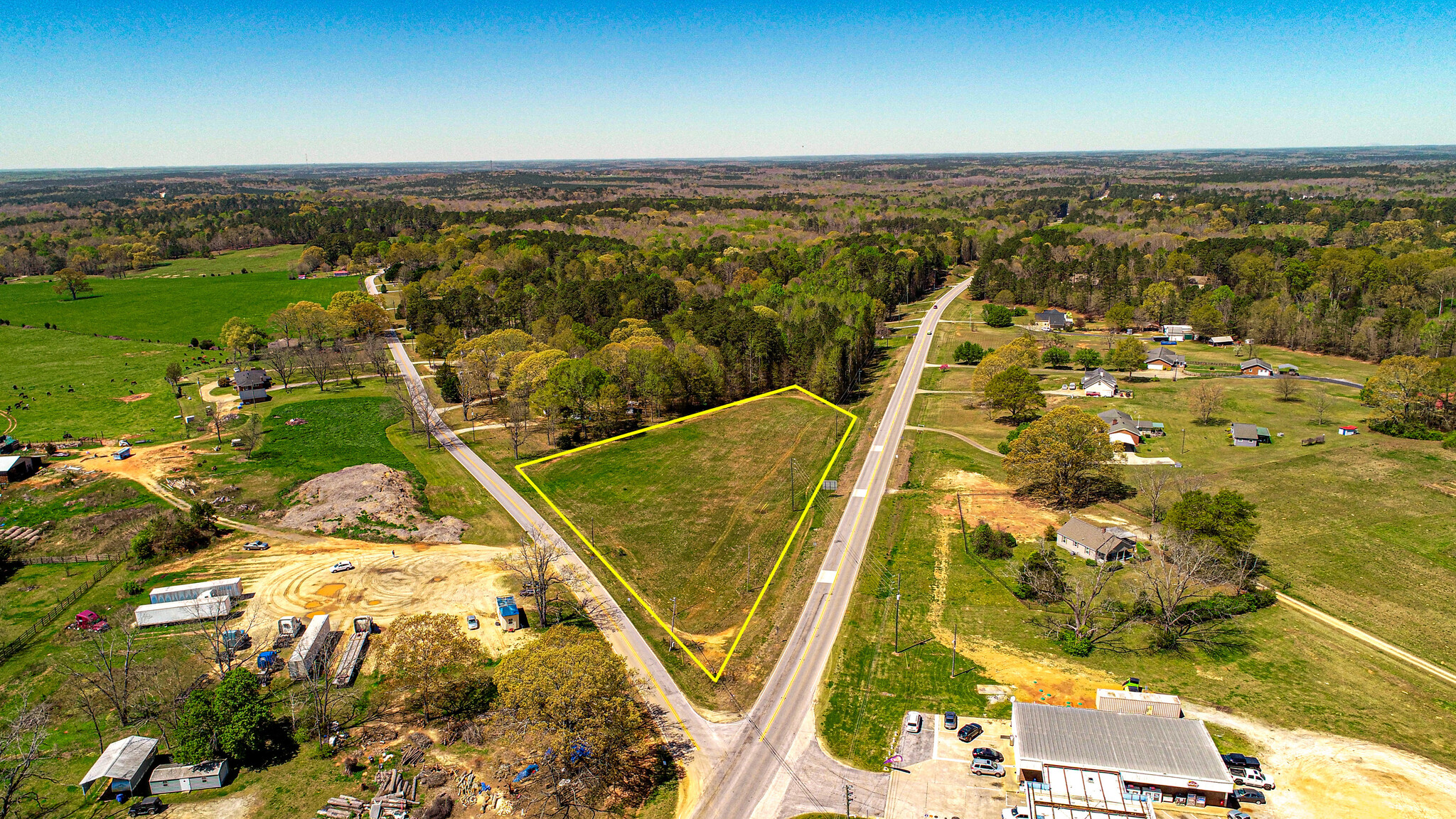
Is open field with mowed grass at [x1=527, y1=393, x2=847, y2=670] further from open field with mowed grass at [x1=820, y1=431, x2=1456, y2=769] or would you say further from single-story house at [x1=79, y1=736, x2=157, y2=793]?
single-story house at [x1=79, y1=736, x2=157, y2=793]

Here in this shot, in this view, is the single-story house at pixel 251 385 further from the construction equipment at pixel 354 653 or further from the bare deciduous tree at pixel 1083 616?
the bare deciduous tree at pixel 1083 616

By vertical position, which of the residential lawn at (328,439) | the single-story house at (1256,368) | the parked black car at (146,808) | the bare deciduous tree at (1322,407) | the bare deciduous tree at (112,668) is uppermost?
the single-story house at (1256,368)

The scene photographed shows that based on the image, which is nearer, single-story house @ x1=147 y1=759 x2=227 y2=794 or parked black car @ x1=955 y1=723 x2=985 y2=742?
single-story house @ x1=147 y1=759 x2=227 y2=794

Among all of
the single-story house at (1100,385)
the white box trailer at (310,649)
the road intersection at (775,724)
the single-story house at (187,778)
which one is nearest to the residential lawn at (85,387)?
the white box trailer at (310,649)

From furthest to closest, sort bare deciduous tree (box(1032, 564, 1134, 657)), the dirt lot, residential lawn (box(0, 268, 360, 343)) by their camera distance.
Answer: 1. residential lawn (box(0, 268, 360, 343))
2. the dirt lot
3. bare deciduous tree (box(1032, 564, 1134, 657))

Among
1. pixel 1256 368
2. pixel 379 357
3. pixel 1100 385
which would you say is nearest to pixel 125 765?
pixel 379 357

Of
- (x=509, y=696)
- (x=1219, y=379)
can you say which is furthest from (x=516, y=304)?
(x=1219, y=379)

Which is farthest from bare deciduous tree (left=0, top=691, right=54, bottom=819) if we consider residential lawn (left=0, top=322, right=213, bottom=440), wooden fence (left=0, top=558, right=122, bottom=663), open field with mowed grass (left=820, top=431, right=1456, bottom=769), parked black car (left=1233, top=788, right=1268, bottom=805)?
parked black car (left=1233, top=788, right=1268, bottom=805)
